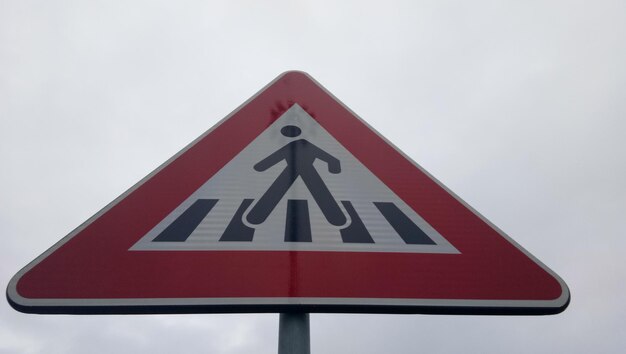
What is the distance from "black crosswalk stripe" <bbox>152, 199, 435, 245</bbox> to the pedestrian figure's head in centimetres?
28

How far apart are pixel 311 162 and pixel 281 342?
51 centimetres

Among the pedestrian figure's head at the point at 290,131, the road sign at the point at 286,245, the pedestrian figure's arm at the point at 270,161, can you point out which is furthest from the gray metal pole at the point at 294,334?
the pedestrian figure's head at the point at 290,131

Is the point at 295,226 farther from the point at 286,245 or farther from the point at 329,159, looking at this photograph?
the point at 329,159

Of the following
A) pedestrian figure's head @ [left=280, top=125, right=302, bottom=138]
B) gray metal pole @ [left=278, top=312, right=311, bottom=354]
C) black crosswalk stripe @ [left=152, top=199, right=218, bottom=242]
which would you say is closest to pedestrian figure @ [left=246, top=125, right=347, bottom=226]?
pedestrian figure's head @ [left=280, top=125, right=302, bottom=138]

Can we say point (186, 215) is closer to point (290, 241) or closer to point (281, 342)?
point (290, 241)

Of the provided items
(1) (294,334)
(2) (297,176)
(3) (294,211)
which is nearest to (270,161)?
(2) (297,176)

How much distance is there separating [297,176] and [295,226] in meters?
0.18

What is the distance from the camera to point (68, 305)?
1.06 meters

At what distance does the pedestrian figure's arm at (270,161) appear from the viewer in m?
1.37

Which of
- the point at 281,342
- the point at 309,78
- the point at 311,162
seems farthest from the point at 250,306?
the point at 309,78

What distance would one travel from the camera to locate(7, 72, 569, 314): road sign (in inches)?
42.2

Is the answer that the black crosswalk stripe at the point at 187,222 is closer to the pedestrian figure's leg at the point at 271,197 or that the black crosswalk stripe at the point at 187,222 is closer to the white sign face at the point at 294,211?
the white sign face at the point at 294,211

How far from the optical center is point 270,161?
4.58ft

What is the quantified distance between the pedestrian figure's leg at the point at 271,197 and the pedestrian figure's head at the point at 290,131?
153 mm
